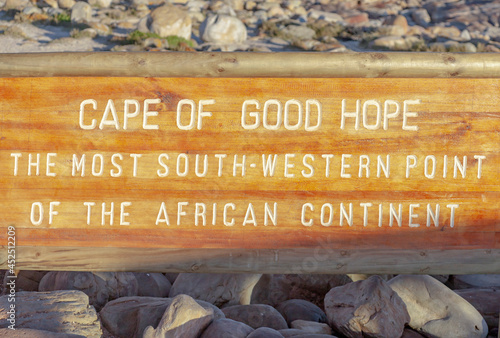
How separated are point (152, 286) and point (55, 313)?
929mm

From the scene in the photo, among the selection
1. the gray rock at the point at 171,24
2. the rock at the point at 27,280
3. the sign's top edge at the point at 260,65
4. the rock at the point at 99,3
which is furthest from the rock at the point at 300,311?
the rock at the point at 99,3

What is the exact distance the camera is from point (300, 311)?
3.53 metres

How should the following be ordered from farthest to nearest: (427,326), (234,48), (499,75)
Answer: (234,48) < (427,326) < (499,75)

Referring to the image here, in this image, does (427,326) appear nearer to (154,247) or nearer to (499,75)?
(499,75)

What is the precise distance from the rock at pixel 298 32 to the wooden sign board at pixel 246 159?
1619cm

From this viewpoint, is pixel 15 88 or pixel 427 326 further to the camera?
pixel 427 326

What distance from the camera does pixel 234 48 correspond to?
16.4m

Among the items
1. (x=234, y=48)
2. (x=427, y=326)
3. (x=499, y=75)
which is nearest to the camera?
(x=499, y=75)

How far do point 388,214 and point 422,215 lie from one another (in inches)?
7.1

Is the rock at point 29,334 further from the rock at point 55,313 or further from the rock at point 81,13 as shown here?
the rock at point 81,13

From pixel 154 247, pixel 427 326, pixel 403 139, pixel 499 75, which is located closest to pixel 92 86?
pixel 154 247

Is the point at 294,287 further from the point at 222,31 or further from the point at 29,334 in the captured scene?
the point at 222,31

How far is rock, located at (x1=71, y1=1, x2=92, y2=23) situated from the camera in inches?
753

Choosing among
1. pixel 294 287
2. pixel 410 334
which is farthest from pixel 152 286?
pixel 410 334
